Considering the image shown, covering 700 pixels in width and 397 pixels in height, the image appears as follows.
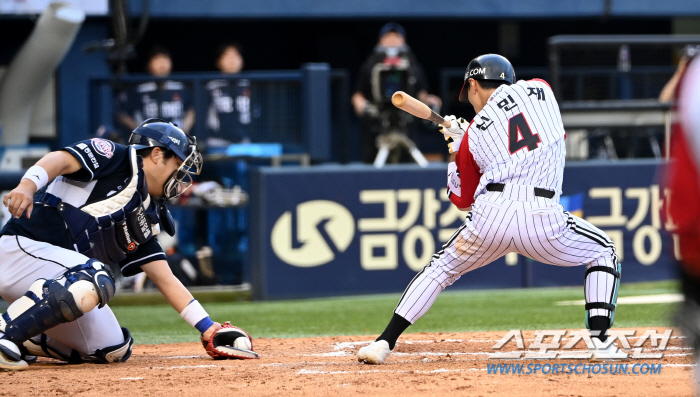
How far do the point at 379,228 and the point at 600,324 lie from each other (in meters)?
4.33

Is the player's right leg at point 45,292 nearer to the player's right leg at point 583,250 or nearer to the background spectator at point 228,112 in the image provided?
the player's right leg at point 583,250

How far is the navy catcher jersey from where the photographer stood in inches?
166

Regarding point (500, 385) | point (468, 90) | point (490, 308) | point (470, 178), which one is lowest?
point (490, 308)

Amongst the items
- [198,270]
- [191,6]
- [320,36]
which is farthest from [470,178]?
[320,36]

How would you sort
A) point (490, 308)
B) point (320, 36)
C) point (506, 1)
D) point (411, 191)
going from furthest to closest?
point (320, 36) → point (506, 1) → point (411, 191) → point (490, 308)

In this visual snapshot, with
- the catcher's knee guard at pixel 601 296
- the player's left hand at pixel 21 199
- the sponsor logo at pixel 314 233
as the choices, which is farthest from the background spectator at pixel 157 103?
the catcher's knee guard at pixel 601 296

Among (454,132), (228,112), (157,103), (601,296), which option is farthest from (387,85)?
(601,296)

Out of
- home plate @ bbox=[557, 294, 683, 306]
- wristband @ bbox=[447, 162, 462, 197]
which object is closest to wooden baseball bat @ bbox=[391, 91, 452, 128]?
wristband @ bbox=[447, 162, 462, 197]

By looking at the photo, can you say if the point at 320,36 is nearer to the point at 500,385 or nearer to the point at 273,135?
the point at 273,135

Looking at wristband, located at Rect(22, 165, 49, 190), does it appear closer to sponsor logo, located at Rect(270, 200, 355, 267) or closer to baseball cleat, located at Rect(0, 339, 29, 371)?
baseball cleat, located at Rect(0, 339, 29, 371)

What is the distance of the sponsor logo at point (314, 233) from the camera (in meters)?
8.19

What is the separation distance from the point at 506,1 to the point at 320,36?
10.2ft

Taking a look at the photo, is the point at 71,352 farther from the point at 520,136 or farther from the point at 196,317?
the point at 520,136

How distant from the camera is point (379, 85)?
30.3 ft
